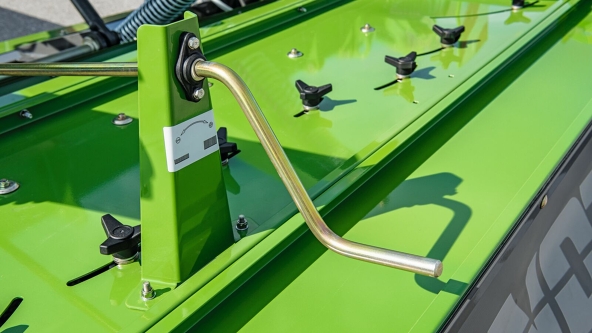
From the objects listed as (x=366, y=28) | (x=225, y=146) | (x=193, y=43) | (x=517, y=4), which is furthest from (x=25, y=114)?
(x=517, y=4)

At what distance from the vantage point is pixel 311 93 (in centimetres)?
139

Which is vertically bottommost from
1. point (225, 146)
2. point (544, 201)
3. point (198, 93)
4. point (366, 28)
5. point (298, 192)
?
point (544, 201)

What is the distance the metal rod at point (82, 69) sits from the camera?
2.72 ft

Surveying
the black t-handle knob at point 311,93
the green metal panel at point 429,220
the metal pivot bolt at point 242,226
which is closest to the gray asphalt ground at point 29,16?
the black t-handle knob at point 311,93

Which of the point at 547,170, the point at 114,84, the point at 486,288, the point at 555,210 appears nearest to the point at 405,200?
the point at 486,288

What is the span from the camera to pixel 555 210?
136 cm

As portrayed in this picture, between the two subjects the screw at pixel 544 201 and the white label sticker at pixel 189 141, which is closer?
the white label sticker at pixel 189 141

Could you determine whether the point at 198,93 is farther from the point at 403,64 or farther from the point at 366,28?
the point at 366,28

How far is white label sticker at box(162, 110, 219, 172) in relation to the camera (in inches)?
32.4

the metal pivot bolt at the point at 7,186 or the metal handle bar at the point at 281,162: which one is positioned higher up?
the metal handle bar at the point at 281,162

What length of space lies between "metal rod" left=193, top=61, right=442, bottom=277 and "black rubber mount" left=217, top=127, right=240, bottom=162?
391 mm

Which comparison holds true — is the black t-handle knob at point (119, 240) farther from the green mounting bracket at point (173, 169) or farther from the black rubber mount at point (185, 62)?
the black rubber mount at point (185, 62)

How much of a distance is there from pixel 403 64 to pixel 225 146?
23.9 inches

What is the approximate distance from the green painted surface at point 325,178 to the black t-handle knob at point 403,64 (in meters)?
0.04
